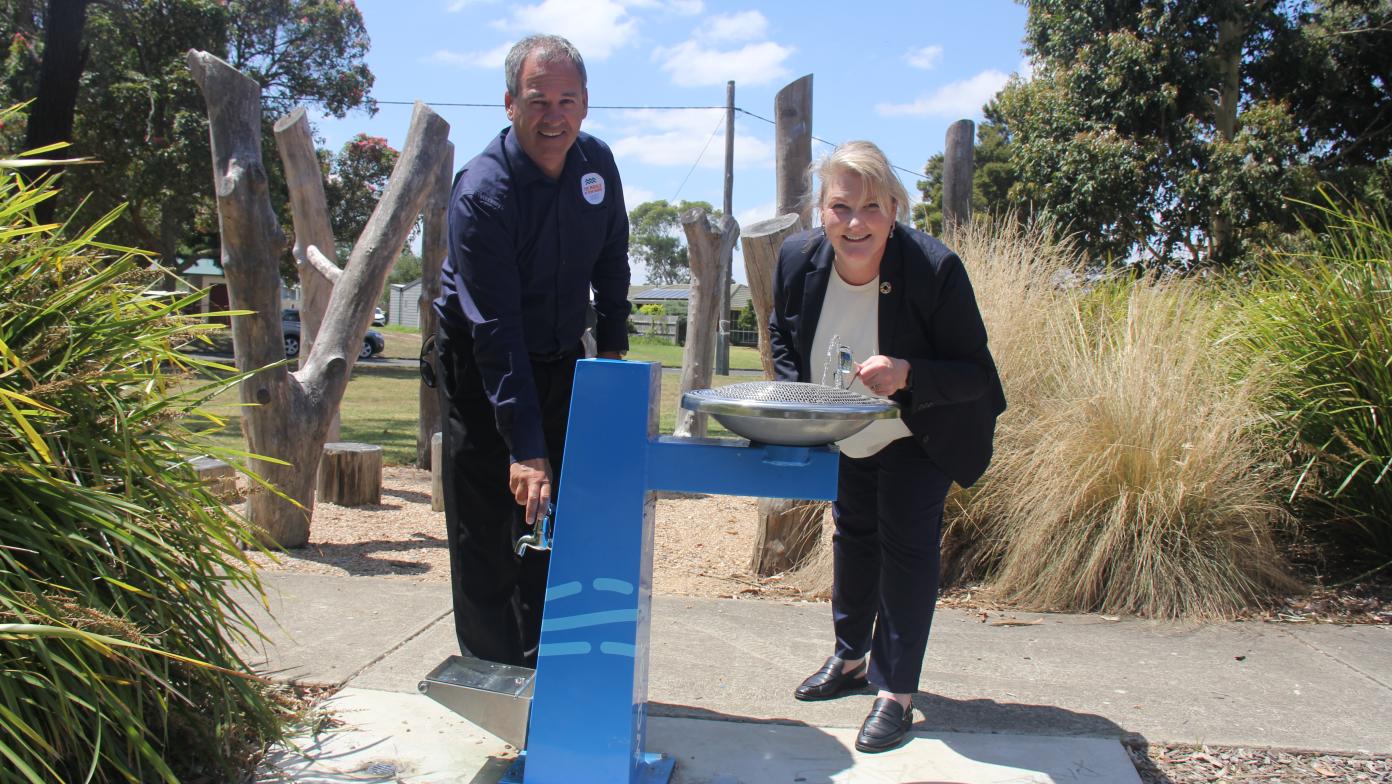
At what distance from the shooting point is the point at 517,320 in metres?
2.46

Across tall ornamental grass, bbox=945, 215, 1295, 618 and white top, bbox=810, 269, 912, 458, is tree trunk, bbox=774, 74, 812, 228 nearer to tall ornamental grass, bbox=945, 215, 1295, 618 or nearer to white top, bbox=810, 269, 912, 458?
tall ornamental grass, bbox=945, 215, 1295, 618

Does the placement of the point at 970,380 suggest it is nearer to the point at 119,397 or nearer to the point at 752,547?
the point at 119,397

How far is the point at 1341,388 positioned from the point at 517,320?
4068 millimetres

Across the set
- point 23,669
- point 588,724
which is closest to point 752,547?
point 588,724

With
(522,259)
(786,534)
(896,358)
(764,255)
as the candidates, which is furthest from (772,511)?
(522,259)

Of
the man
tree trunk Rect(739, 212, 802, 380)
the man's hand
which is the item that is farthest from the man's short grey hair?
tree trunk Rect(739, 212, 802, 380)

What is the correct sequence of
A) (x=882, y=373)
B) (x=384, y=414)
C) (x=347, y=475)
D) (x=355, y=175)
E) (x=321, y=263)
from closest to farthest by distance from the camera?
(x=882, y=373) < (x=347, y=475) < (x=321, y=263) < (x=384, y=414) < (x=355, y=175)

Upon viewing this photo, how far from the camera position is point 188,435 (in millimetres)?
2627

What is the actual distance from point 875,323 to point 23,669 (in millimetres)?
2128

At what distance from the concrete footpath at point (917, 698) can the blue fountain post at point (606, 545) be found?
1.30 feet

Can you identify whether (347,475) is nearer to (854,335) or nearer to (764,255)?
(764,255)

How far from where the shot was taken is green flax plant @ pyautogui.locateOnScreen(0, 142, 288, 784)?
200 centimetres

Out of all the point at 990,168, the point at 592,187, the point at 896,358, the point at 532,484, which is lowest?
the point at 532,484

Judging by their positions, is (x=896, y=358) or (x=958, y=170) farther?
(x=958, y=170)
